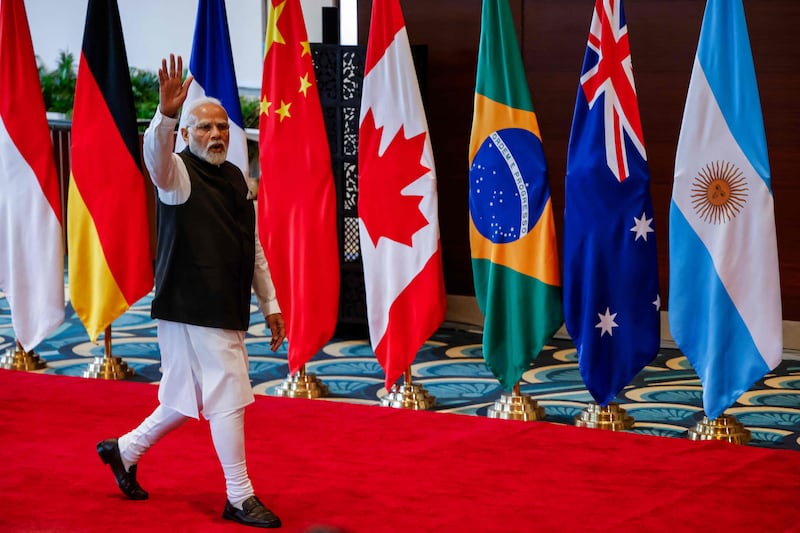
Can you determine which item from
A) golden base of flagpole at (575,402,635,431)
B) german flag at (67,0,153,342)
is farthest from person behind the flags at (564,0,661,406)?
german flag at (67,0,153,342)

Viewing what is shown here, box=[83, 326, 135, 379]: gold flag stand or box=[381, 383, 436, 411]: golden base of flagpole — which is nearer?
box=[381, 383, 436, 411]: golden base of flagpole

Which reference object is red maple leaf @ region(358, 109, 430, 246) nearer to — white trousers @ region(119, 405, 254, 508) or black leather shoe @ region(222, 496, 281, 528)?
white trousers @ region(119, 405, 254, 508)

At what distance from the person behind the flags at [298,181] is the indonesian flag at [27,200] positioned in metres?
1.30

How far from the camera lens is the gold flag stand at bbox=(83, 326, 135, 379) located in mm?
6297

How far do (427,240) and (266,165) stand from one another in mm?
952

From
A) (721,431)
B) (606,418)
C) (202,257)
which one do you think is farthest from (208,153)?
(721,431)

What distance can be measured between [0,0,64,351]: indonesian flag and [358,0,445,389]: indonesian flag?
1.86 metres

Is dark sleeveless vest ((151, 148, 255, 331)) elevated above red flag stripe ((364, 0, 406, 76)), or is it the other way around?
red flag stripe ((364, 0, 406, 76))

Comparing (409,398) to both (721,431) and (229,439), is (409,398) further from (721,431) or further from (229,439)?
(229,439)

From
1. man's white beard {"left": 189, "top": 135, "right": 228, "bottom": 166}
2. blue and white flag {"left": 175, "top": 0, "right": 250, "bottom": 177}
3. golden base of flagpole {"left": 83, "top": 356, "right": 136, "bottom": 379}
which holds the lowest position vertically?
golden base of flagpole {"left": 83, "top": 356, "right": 136, "bottom": 379}

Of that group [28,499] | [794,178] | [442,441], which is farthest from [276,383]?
[794,178]

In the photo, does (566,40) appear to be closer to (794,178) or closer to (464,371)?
(794,178)

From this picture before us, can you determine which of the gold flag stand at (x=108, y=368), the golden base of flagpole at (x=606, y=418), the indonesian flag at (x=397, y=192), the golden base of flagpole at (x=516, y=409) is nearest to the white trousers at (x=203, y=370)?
the indonesian flag at (x=397, y=192)

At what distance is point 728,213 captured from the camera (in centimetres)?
495
